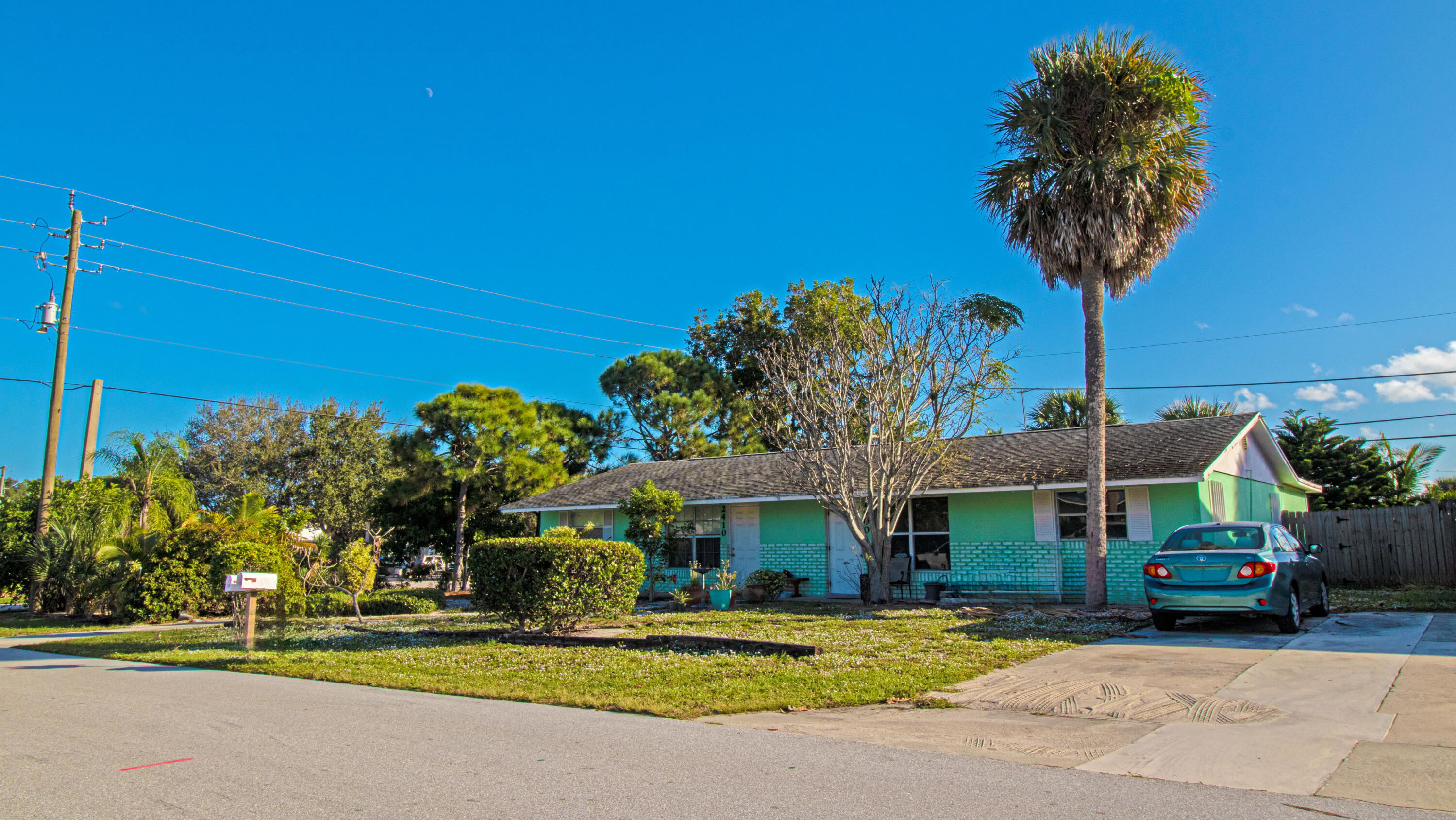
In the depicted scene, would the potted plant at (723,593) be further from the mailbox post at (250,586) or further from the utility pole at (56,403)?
the utility pole at (56,403)

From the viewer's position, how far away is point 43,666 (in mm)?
11242

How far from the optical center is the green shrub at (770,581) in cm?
1952

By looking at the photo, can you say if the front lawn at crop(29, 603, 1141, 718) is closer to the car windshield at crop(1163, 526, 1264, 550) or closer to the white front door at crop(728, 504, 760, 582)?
the car windshield at crop(1163, 526, 1264, 550)

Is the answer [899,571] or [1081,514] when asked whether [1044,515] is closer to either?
[1081,514]

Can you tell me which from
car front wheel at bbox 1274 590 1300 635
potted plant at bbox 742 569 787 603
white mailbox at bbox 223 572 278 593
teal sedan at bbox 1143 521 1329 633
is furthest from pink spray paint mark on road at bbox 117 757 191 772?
potted plant at bbox 742 569 787 603

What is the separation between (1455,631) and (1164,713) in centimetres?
746

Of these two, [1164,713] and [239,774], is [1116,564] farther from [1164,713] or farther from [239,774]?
Answer: [239,774]

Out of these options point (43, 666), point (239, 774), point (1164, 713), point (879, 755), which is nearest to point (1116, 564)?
point (1164, 713)

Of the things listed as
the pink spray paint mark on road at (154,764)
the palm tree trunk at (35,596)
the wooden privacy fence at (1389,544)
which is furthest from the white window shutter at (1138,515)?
the palm tree trunk at (35,596)

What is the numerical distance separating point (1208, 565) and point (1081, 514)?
6.98m

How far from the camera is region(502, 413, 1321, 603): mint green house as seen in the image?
17.3 metres

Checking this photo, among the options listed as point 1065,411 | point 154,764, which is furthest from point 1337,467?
point 154,764

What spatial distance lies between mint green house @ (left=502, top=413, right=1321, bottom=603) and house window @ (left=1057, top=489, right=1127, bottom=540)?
3 centimetres

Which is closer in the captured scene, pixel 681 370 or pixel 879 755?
pixel 879 755
